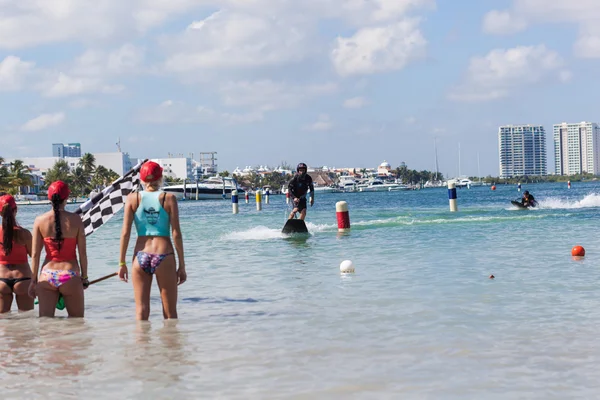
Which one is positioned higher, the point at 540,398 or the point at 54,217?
the point at 54,217

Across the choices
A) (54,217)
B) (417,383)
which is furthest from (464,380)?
(54,217)

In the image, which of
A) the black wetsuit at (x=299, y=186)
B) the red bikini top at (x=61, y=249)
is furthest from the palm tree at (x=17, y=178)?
the red bikini top at (x=61, y=249)

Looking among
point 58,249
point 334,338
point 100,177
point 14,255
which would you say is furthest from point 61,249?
point 100,177

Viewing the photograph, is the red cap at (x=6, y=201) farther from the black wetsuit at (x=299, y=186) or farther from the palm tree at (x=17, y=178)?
the palm tree at (x=17, y=178)

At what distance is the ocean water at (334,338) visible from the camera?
21.2ft

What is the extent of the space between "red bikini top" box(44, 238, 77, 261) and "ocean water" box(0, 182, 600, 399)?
841mm

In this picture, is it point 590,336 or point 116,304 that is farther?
point 116,304

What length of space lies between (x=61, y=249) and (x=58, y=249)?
0.10 feet

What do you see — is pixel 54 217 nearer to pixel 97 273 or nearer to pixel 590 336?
pixel 590 336

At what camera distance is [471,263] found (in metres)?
15.5

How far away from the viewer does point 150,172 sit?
8258mm

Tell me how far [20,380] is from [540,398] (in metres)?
4.20

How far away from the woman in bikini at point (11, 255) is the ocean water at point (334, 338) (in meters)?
0.76

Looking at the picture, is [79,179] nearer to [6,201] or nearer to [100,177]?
[100,177]
